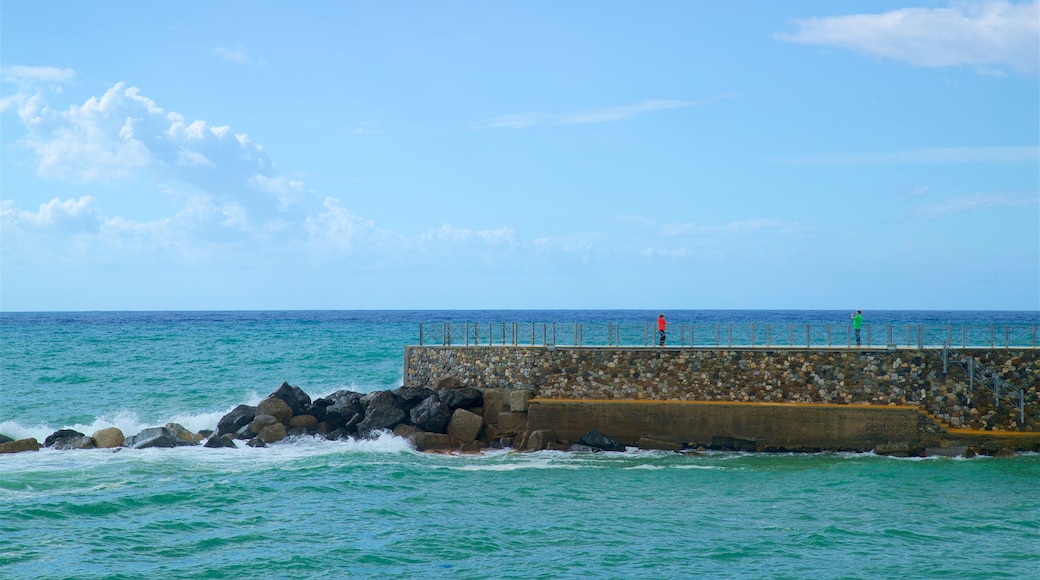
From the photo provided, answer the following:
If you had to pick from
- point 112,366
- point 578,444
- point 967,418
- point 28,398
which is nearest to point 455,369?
point 578,444

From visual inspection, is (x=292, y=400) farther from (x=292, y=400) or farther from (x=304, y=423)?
(x=304, y=423)

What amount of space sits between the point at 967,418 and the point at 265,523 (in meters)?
18.0

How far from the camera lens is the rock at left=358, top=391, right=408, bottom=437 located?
1096 inches

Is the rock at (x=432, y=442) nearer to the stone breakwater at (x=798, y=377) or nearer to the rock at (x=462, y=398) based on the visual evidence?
the rock at (x=462, y=398)

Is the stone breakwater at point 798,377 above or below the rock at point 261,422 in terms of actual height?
above

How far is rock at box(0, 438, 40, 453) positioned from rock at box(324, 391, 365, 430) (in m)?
7.61

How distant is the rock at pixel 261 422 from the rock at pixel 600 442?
344 inches

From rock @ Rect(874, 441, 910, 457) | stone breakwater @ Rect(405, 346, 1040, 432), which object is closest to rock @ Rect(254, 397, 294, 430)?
stone breakwater @ Rect(405, 346, 1040, 432)

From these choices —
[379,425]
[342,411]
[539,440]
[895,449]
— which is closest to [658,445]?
[539,440]

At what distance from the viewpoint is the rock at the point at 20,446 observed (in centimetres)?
2648

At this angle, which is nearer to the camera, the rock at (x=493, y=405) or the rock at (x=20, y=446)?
the rock at (x=20, y=446)

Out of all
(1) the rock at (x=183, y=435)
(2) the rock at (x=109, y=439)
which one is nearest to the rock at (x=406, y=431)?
(1) the rock at (x=183, y=435)

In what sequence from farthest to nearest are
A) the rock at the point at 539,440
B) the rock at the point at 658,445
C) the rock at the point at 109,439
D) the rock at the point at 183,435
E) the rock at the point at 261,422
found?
the rock at the point at 261,422 → the rock at the point at 183,435 → the rock at the point at 109,439 → the rock at the point at 539,440 → the rock at the point at 658,445

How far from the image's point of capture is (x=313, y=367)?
182 ft
